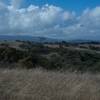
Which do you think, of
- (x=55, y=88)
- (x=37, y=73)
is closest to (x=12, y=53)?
(x=37, y=73)

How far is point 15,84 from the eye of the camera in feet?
27.9

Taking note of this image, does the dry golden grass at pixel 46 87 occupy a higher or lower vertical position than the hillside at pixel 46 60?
higher

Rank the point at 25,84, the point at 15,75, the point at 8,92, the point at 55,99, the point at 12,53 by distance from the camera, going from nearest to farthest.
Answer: the point at 55,99
the point at 8,92
the point at 25,84
the point at 15,75
the point at 12,53

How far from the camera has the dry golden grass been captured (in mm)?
7461

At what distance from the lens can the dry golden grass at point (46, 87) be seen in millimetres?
7461

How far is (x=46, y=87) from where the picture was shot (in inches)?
323

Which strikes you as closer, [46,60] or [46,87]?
[46,87]

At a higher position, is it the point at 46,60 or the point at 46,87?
the point at 46,87

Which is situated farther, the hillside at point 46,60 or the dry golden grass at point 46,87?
the hillside at point 46,60

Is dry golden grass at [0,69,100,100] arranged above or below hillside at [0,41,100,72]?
above

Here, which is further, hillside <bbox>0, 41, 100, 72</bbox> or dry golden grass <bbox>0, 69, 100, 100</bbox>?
hillside <bbox>0, 41, 100, 72</bbox>

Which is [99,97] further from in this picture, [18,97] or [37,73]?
[37,73]

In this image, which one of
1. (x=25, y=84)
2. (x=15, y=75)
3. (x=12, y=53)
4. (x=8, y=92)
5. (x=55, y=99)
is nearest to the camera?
(x=55, y=99)

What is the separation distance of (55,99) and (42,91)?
26.9 inches
